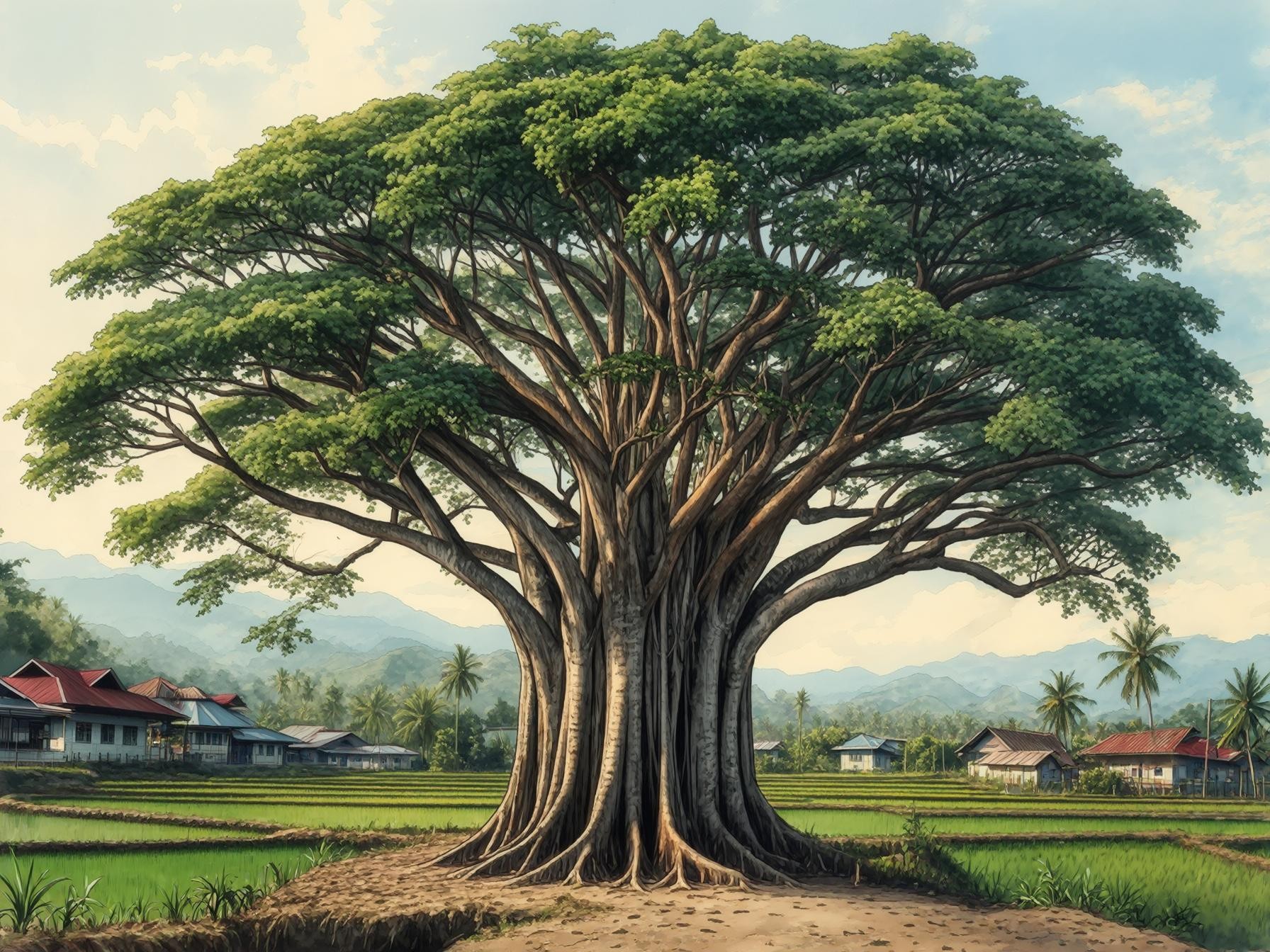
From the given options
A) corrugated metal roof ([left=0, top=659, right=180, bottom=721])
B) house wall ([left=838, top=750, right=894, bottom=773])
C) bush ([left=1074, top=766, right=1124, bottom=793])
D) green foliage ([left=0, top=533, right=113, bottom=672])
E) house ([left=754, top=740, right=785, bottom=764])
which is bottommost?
house wall ([left=838, top=750, right=894, bottom=773])

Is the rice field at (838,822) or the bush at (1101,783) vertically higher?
the rice field at (838,822)

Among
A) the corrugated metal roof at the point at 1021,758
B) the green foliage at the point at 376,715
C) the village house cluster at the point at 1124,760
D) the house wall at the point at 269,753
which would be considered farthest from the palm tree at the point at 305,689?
the corrugated metal roof at the point at 1021,758

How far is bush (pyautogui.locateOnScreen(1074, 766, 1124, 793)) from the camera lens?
4847 cm

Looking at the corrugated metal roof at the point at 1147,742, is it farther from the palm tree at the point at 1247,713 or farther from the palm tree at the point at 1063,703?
the palm tree at the point at 1063,703

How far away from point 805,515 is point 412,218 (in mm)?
8613

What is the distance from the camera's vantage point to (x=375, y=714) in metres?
82.8

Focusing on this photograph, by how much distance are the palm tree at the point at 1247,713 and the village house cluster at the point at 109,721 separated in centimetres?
3491

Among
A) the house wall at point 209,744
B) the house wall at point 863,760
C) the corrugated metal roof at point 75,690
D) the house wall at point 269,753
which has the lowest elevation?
the house wall at point 863,760

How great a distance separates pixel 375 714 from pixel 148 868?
218 ft

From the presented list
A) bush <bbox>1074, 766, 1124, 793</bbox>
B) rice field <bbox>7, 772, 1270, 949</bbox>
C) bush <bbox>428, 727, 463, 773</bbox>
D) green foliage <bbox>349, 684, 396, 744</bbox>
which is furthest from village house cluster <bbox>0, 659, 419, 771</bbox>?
bush <bbox>1074, 766, 1124, 793</bbox>

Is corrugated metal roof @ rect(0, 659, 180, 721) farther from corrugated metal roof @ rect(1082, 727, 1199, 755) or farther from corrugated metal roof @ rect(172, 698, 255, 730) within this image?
corrugated metal roof @ rect(1082, 727, 1199, 755)

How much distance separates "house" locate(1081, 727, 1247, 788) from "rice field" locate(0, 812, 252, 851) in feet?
140

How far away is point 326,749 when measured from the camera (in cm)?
7125

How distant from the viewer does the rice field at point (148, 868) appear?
1534cm
